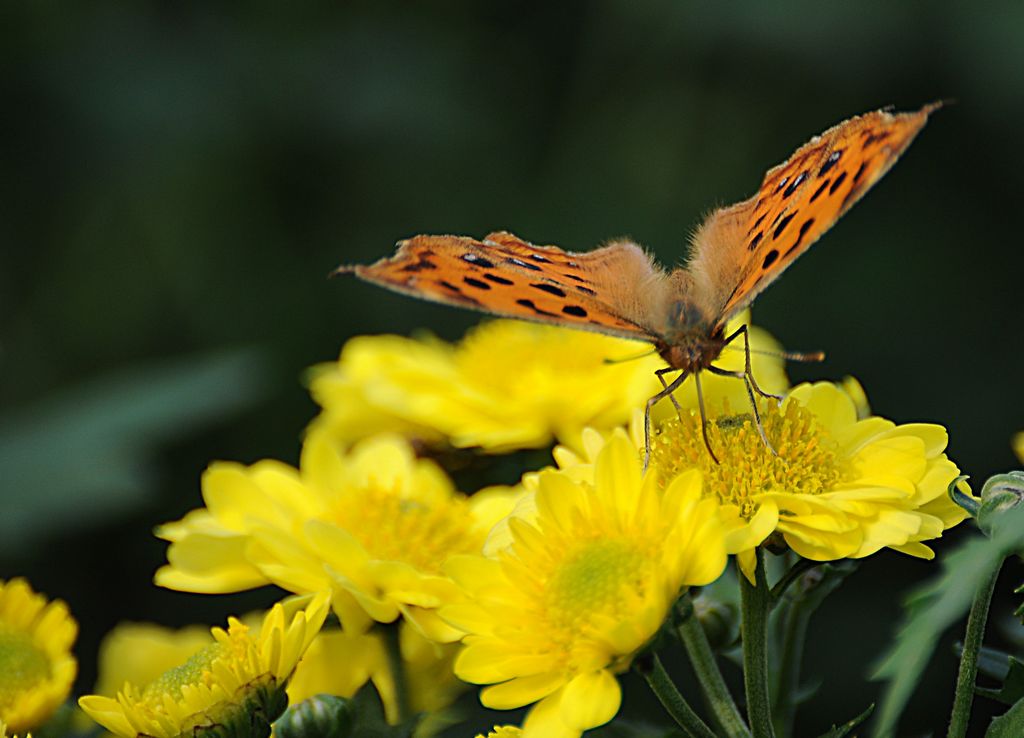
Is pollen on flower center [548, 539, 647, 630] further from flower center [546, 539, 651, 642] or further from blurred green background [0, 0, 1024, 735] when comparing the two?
blurred green background [0, 0, 1024, 735]

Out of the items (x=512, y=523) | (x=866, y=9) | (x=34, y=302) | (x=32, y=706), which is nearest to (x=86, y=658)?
(x=34, y=302)

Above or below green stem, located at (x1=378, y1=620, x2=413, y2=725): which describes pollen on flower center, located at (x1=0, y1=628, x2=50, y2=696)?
above

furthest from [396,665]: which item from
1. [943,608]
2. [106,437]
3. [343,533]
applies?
[106,437]

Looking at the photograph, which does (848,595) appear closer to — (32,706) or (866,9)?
(866,9)

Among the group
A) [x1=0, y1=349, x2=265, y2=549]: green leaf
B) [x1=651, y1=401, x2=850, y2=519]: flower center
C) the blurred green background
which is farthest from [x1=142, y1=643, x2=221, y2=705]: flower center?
the blurred green background

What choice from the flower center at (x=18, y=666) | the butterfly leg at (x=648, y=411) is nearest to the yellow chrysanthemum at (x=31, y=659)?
the flower center at (x=18, y=666)

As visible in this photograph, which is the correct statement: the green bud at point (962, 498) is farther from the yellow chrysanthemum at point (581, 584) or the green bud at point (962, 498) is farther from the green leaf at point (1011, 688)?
the yellow chrysanthemum at point (581, 584)
